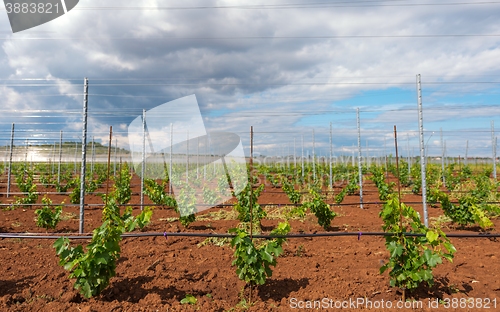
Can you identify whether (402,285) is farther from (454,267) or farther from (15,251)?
(15,251)

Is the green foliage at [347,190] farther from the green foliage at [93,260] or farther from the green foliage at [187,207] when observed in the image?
the green foliage at [93,260]

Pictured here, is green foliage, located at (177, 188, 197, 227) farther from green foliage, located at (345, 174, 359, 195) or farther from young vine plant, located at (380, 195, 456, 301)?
green foliage, located at (345, 174, 359, 195)

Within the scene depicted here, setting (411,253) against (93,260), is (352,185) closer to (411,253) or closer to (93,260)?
(411,253)

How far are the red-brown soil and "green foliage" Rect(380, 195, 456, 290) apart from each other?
258 mm

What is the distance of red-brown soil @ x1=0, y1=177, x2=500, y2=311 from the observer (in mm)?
3199

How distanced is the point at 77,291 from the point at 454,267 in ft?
14.2

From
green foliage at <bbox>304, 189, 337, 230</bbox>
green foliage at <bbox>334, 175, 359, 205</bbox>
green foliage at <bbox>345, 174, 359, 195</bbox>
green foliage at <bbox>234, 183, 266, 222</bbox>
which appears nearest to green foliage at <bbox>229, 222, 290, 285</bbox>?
green foliage at <bbox>234, 183, 266, 222</bbox>

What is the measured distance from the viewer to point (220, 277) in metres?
3.83

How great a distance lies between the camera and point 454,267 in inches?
159

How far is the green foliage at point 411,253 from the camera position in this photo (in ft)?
9.98

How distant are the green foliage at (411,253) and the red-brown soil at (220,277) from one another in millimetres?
258

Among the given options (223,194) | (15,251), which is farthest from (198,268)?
(223,194)

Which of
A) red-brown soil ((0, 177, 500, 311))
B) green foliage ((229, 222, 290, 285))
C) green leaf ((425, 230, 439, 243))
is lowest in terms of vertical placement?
red-brown soil ((0, 177, 500, 311))

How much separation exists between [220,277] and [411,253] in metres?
2.07
